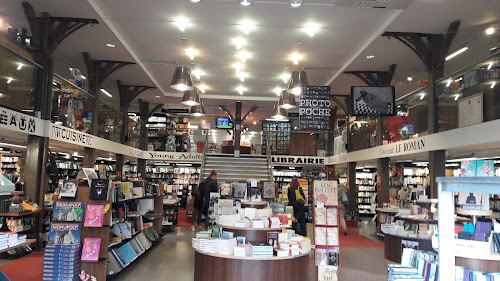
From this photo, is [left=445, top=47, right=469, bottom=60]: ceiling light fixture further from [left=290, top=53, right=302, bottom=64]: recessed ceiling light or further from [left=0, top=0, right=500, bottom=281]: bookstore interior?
[left=290, top=53, right=302, bottom=64]: recessed ceiling light

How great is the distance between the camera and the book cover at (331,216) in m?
6.59

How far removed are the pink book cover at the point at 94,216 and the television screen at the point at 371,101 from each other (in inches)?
243

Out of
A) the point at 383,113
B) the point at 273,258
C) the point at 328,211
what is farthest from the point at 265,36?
the point at 273,258

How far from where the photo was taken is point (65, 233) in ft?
19.1

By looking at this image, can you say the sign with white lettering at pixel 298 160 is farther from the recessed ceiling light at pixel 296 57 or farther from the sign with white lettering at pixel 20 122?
the sign with white lettering at pixel 20 122

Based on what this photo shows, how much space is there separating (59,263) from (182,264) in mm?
2542

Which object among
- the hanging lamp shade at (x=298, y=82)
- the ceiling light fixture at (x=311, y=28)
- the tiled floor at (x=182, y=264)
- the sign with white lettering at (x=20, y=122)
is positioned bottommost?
the tiled floor at (x=182, y=264)

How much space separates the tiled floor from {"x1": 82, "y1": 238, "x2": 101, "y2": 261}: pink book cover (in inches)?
33.3

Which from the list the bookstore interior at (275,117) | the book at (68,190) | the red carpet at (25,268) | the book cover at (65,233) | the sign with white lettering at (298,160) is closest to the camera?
the bookstore interior at (275,117)

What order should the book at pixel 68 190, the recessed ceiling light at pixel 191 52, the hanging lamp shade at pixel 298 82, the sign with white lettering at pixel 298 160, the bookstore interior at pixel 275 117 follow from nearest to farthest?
the bookstore interior at pixel 275 117 < the book at pixel 68 190 < the hanging lamp shade at pixel 298 82 < the recessed ceiling light at pixel 191 52 < the sign with white lettering at pixel 298 160

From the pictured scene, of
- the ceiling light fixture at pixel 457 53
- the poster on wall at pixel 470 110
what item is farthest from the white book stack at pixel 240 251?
the ceiling light fixture at pixel 457 53

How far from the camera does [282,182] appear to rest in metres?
20.3

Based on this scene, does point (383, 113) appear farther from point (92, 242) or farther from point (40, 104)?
point (40, 104)

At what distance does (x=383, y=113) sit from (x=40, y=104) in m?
7.70
